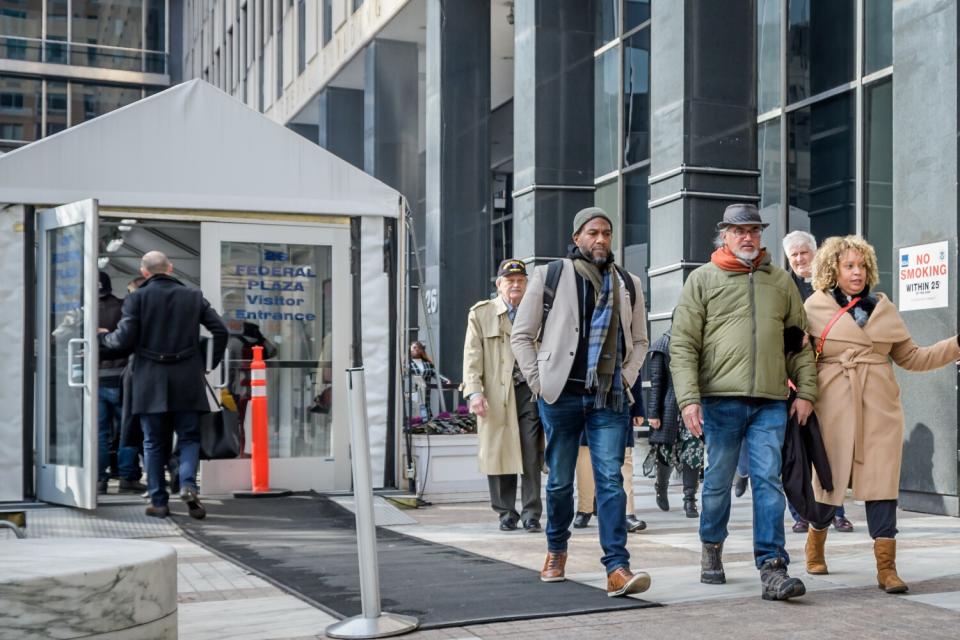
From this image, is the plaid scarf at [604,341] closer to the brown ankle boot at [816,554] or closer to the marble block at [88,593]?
the brown ankle boot at [816,554]

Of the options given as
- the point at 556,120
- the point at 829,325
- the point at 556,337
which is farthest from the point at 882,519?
the point at 556,120

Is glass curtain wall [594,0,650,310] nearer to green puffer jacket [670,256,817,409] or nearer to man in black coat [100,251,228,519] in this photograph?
man in black coat [100,251,228,519]

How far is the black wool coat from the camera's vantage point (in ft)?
30.1

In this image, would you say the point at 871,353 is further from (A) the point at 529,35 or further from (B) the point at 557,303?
(A) the point at 529,35

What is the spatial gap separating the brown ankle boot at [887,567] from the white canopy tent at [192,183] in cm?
551

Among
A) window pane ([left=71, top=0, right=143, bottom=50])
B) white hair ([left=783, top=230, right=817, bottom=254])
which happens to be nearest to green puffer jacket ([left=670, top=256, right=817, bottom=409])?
white hair ([left=783, top=230, right=817, bottom=254])

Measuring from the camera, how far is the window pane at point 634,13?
699 inches

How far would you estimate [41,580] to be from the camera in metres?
3.74

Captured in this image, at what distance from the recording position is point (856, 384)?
6.26 meters

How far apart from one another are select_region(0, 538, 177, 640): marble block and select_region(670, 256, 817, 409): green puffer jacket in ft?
8.95

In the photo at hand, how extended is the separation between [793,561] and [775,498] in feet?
4.13

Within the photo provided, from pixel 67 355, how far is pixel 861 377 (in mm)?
6133

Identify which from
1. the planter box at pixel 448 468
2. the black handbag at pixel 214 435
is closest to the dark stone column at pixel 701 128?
the planter box at pixel 448 468

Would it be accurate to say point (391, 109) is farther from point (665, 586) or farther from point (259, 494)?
point (665, 586)
